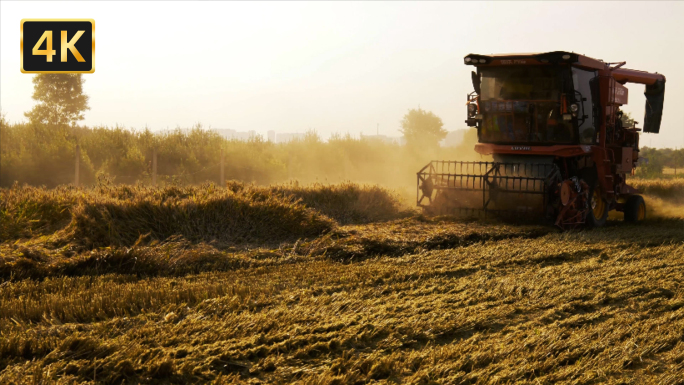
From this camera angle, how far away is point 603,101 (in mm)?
10977

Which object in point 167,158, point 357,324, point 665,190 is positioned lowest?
point 357,324

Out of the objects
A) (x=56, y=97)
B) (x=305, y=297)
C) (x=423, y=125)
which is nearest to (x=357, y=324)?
(x=305, y=297)

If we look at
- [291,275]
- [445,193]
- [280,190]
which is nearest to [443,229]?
[445,193]

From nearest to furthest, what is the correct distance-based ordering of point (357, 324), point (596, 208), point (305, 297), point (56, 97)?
point (357, 324), point (305, 297), point (596, 208), point (56, 97)

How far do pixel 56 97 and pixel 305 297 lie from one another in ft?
103

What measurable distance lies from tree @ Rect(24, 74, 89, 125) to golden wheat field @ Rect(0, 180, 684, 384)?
2618cm

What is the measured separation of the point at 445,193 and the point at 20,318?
7921 mm

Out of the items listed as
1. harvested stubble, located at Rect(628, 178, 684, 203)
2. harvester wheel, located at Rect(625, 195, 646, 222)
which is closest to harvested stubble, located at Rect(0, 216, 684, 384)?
harvester wheel, located at Rect(625, 195, 646, 222)

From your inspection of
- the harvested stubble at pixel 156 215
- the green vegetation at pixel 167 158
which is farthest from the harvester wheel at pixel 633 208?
the harvested stubble at pixel 156 215

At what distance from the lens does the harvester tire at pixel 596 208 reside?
1076 cm

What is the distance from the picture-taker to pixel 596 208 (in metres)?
11.3

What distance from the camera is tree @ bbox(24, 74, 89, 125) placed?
32.2 metres

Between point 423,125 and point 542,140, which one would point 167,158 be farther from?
point 423,125

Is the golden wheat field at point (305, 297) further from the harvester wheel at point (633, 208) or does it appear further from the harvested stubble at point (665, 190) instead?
the harvested stubble at point (665, 190)
